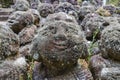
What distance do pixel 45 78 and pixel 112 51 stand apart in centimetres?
54

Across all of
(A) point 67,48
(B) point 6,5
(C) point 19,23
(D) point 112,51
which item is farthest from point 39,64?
(B) point 6,5

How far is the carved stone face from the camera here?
5.62 ft

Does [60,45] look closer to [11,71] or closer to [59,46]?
[59,46]

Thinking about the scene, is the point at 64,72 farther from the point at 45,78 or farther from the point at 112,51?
the point at 112,51

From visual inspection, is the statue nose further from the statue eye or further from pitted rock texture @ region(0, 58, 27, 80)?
pitted rock texture @ region(0, 58, 27, 80)

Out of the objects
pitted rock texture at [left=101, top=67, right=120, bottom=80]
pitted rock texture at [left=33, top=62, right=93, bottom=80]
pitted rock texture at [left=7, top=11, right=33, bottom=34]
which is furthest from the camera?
pitted rock texture at [left=7, top=11, right=33, bottom=34]

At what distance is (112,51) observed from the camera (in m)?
1.83

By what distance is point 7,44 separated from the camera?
189 centimetres

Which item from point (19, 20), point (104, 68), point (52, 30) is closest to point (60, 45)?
point (52, 30)

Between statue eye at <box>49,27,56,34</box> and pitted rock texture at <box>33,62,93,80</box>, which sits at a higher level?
statue eye at <box>49,27,56,34</box>

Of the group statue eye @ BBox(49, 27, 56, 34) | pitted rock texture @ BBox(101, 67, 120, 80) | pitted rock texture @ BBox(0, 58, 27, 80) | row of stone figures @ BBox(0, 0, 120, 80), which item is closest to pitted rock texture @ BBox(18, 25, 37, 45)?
row of stone figures @ BBox(0, 0, 120, 80)

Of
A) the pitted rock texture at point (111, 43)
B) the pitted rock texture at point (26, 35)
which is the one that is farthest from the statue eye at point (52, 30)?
the pitted rock texture at point (26, 35)

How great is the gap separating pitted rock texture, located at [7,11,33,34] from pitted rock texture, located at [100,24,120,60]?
120 centimetres

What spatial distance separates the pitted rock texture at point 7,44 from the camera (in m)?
1.87
